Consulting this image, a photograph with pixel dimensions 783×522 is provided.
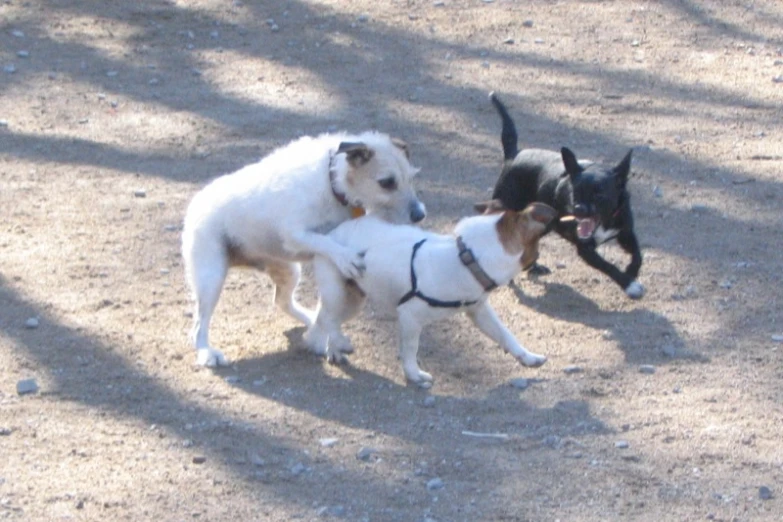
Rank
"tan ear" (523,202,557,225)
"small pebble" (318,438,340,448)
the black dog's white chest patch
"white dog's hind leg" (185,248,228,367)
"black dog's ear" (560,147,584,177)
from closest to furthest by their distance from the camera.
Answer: "small pebble" (318,438,340,448)
"tan ear" (523,202,557,225)
"white dog's hind leg" (185,248,228,367)
"black dog's ear" (560,147,584,177)
the black dog's white chest patch

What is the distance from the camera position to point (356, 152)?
19.6 feet

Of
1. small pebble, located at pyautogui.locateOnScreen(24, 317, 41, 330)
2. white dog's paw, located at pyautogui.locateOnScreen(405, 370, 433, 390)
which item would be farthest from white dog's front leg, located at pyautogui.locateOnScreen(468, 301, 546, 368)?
small pebble, located at pyautogui.locateOnScreen(24, 317, 41, 330)

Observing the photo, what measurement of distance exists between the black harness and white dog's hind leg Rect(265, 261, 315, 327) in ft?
2.88

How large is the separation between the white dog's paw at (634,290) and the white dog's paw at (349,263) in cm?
170

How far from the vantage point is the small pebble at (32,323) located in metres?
6.43

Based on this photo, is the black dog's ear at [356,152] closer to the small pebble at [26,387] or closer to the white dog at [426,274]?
the white dog at [426,274]

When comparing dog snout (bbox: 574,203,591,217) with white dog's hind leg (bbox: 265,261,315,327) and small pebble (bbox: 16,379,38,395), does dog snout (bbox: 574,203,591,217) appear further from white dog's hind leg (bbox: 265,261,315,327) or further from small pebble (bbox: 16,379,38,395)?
small pebble (bbox: 16,379,38,395)

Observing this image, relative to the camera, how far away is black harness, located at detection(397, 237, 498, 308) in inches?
219

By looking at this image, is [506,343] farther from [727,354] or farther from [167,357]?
[167,357]

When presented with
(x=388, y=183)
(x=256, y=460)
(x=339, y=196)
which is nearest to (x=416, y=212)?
(x=388, y=183)

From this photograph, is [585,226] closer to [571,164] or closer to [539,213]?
[571,164]

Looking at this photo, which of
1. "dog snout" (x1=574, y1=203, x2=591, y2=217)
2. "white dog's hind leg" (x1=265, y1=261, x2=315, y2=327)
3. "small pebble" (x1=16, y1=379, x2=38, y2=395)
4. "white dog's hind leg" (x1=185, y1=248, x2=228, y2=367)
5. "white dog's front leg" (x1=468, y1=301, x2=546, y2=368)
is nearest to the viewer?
"small pebble" (x1=16, y1=379, x2=38, y2=395)

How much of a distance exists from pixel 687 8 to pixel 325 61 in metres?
3.48

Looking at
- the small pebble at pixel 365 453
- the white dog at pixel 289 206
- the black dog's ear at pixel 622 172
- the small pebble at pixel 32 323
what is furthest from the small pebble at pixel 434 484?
the small pebble at pixel 32 323
